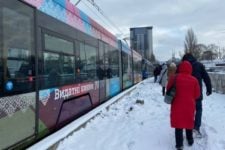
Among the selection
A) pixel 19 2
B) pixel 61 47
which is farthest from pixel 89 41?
pixel 19 2

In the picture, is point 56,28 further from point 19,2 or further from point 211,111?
point 211,111

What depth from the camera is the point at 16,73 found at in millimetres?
6125

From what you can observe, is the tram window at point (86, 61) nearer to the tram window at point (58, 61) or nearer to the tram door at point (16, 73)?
the tram window at point (58, 61)

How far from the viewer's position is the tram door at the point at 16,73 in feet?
18.8

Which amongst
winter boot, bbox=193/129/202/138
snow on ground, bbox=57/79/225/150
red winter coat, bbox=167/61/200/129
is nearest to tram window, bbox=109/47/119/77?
snow on ground, bbox=57/79/225/150

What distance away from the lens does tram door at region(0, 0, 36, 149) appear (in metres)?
5.73

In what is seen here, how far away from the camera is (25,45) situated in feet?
21.4

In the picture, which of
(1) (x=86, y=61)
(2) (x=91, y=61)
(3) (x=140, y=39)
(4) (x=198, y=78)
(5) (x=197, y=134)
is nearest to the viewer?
(5) (x=197, y=134)

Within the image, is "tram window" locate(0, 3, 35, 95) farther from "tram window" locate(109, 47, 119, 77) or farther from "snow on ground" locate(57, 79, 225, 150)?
"tram window" locate(109, 47, 119, 77)

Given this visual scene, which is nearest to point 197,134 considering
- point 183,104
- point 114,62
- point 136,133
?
point 136,133

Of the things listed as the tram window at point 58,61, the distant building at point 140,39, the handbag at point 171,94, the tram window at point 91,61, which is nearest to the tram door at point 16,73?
the tram window at point 58,61

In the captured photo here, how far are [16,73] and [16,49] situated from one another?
413mm

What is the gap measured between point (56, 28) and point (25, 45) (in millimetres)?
1737

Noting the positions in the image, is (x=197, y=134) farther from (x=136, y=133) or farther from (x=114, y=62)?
(x=114, y=62)
